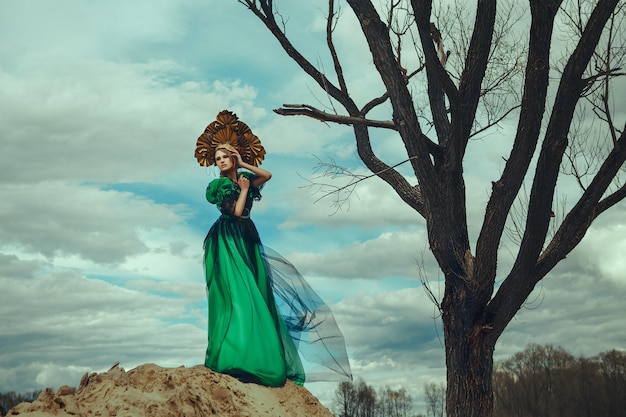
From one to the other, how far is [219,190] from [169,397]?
300 centimetres

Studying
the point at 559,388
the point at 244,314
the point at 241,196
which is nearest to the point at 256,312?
the point at 244,314

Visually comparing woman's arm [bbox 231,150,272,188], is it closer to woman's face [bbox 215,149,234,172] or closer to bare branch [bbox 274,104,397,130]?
woman's face [bbox 215,149,234,172]

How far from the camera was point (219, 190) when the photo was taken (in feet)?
28.2

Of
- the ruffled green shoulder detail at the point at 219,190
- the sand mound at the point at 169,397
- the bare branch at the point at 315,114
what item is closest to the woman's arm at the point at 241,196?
the ruffled green shoulder detail at the point at 219,190

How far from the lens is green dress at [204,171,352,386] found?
7.88m

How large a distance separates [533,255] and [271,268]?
3542mm

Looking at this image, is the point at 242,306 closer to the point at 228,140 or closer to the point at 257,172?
the point at 257,172

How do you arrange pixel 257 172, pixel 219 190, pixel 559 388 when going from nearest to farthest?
pixel 219 190, pixel 257 172, pixel 559 388

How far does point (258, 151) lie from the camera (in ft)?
29.7

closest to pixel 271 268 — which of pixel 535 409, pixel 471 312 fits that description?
pixel 471 312

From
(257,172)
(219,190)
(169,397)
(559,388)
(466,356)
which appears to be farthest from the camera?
(559,388)

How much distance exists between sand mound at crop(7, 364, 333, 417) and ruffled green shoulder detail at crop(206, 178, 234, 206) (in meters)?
2.23

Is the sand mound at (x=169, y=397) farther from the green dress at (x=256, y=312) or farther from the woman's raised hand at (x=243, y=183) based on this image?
the woman's raised hand at (x=243, y=183)

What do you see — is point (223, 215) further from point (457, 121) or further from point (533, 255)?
point (533, 255)
